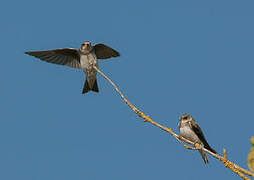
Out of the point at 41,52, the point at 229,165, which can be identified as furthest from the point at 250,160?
the point at 41,52

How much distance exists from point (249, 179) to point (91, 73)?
352 inches

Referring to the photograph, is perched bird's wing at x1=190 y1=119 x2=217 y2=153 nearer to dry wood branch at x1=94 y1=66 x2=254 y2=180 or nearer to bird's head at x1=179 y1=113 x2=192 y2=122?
bird's head at x1=179 y1=113 x2=192 y2=122

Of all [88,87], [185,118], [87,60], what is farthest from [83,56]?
[185,118]

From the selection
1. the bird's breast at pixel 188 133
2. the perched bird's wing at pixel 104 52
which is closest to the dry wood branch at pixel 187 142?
the bird's breast at pixel 188 133

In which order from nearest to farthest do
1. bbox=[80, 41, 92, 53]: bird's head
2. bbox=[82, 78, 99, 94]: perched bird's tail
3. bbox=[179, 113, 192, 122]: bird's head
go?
bbox=[179, 113, 192, 122]: bird's head → bbox=[80, 41, 92, 53]: bird's head → bbox=[82, 78, 99, 94]: perched bird's tail

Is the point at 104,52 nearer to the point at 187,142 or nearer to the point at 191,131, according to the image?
the point at 191,131

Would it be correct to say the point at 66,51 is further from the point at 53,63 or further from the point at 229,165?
the point at 229,165

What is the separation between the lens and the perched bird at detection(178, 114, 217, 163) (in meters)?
9.30

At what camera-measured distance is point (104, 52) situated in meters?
10.5

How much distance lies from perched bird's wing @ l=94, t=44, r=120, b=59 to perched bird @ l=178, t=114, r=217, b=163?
7.61 ft

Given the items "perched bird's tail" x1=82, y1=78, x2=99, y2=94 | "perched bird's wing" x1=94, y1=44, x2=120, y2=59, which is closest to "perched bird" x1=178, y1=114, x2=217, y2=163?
"perched bird's wing" x1=94, y1=44, x2=120, y2=59

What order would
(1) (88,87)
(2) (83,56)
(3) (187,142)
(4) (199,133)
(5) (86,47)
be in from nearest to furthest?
(3) (187,142) < (4) (199,133) < (5) (86,47) < (2) (83,56) < (1) (88,87)

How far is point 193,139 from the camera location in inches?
366

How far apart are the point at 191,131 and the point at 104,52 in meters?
2.99
